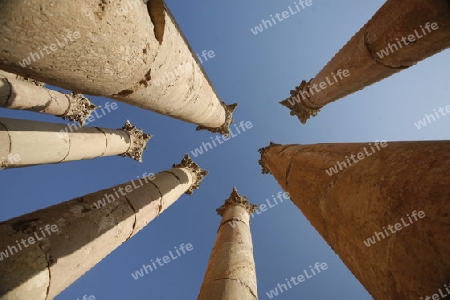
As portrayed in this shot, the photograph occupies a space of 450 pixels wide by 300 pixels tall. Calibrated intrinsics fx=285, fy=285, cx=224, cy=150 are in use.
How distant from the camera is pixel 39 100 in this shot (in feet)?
40.2

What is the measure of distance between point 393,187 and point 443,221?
1.80ft

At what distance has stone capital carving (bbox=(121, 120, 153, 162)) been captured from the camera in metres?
14.1

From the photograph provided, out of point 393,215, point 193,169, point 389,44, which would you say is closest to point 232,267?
point 393,215

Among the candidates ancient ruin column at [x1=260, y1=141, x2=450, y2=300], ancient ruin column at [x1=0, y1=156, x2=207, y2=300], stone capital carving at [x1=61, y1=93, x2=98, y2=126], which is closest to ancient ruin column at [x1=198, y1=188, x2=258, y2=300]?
ancient ruin column at [x1=0, y1=156, x2=207, y2=300]

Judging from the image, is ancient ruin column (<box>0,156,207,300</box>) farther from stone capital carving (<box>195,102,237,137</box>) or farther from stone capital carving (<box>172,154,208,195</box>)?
stone capital carving (<box>172,154,208,195</box>)

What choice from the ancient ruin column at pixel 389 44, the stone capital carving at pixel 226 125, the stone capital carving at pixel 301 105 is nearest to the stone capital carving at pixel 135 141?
the stone capital carving at pixel 226 125

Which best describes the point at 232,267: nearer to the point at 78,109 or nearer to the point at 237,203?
the point at 237,203

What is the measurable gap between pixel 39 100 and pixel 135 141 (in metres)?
4.38

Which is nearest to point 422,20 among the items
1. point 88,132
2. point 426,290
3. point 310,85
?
point 426,290

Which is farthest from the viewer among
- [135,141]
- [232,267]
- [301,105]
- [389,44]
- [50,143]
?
[135,141]

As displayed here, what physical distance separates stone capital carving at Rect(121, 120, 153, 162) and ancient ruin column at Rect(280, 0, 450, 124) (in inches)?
366

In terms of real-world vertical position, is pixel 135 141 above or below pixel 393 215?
above

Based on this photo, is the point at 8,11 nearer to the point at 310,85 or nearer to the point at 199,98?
the point at 199,98

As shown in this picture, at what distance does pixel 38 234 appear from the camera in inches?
186
